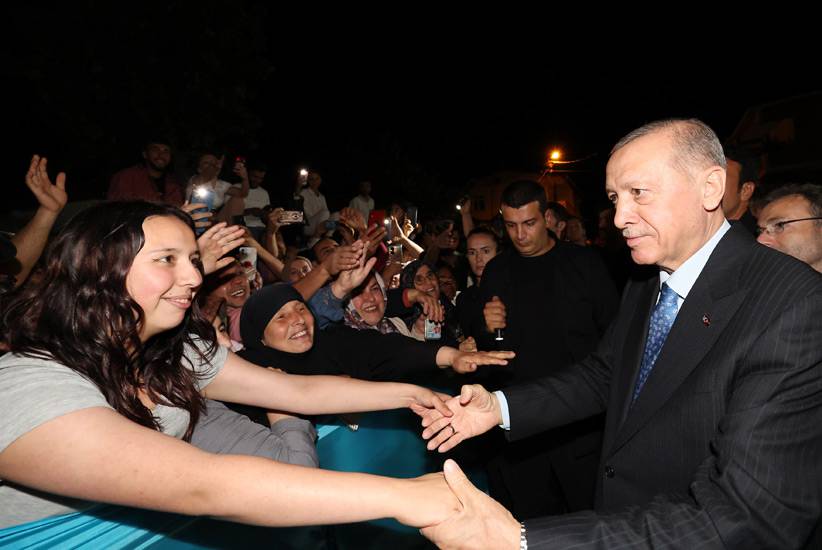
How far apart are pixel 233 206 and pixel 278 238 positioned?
85 centimetres

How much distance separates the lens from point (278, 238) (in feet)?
23.3

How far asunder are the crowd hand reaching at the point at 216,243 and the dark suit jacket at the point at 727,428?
8.03ft

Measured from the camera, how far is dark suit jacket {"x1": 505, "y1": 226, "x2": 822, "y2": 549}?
1.76 metres

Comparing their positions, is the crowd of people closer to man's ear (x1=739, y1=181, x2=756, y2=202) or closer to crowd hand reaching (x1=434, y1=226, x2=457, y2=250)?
man's ear (x1=739, y1=181, x2=756, y2=202)

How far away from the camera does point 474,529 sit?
1.99 meters

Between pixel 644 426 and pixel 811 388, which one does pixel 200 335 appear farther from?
pixel 811 388

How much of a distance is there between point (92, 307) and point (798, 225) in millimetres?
3917

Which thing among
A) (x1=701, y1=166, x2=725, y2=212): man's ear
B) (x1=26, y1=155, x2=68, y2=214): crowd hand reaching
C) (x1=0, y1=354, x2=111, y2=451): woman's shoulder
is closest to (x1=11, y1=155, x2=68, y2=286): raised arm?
(x1=26, y1=155, x2=68, y2=214): crowd hand reaching

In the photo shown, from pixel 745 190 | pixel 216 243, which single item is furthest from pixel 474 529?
pixel 745 190

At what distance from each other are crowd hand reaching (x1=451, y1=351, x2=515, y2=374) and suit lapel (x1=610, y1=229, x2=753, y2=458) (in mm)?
1145

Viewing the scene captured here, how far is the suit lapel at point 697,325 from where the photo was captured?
2.06 meters

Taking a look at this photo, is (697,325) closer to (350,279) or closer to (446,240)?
(350,279)

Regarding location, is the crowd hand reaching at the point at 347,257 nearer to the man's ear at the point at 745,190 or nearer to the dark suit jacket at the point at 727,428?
the dark suit jacket at the point at 727,428

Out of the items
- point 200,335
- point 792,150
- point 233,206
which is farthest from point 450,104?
point 200,335
